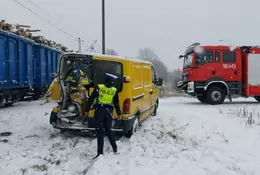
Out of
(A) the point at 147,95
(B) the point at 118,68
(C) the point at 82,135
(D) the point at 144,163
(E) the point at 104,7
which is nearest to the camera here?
(D) the point at 144,163

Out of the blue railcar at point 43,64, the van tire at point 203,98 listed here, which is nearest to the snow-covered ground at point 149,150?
the van tire at point 203,98

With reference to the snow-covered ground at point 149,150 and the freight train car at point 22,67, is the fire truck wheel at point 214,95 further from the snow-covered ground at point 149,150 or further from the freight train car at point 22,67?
the freight train car at point 22,67

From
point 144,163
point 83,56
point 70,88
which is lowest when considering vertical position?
point 144,163

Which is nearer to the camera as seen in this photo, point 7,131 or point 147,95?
point 7,131

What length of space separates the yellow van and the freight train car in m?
5.87

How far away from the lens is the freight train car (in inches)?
553

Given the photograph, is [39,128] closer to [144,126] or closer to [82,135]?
[82,135]

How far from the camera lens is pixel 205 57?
16.6m

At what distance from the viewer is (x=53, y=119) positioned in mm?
8648

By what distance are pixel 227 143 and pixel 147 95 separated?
123 inches

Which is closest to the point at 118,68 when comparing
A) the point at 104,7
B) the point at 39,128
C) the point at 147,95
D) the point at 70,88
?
the point at 70,88


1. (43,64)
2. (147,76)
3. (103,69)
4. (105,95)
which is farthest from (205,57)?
(105,95)

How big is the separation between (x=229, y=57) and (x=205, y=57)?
1222mm

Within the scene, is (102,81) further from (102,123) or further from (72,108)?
(102,123)
